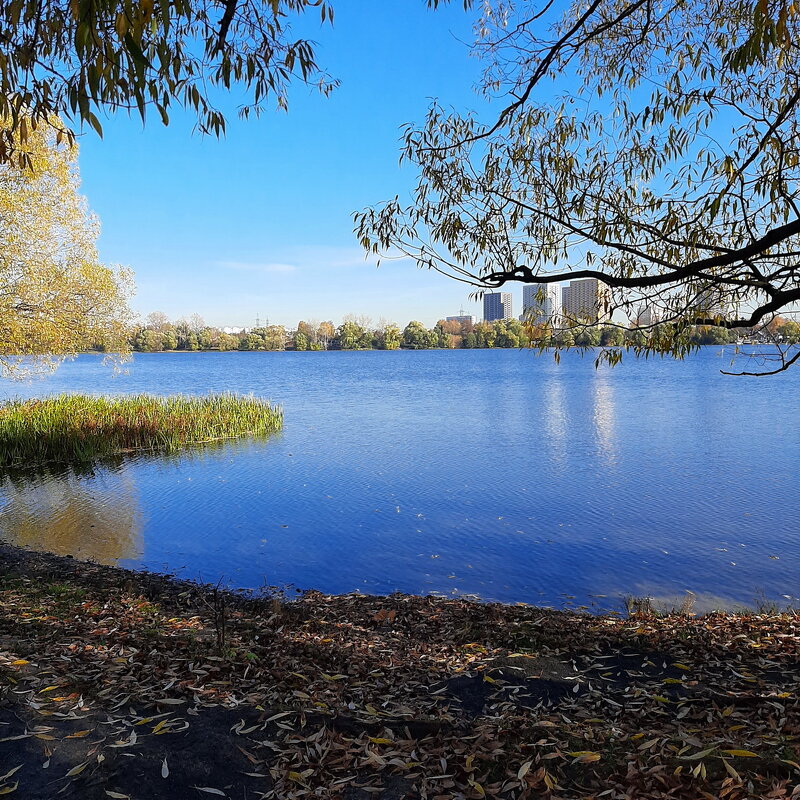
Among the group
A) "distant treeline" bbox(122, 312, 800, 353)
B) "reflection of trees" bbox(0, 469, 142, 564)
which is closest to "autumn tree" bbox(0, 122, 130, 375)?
"reflection of trees" bbox(0, 469, 142, 564)

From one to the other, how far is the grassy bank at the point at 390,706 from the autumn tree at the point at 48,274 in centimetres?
1341

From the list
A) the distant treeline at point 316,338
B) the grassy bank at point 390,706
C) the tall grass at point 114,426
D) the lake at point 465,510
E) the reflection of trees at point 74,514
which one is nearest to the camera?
the grassy bank at point 390,706

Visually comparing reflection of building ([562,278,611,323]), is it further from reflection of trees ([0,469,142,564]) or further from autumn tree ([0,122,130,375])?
autumn tree ([0,122,130,375])

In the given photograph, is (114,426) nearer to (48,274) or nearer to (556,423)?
(48,274)

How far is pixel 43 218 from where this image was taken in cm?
1703

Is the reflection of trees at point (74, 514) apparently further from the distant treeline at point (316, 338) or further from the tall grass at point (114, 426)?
the distant treeline at point (316, 338)

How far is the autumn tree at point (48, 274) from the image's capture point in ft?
54.0

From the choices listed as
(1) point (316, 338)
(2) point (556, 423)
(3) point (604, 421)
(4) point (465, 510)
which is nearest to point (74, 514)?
(4) point (465, 510)

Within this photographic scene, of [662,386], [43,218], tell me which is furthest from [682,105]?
[662,386]

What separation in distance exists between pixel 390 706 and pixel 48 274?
17771mm

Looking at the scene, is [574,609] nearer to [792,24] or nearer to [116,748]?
[116,748]

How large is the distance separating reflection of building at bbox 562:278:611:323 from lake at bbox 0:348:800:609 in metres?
3.60

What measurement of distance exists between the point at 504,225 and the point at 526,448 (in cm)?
1248

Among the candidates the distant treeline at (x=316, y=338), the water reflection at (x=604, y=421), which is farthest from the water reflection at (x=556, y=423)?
the distant treeline at (x=316, y=338)
